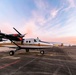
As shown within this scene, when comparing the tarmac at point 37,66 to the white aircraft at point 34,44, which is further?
the white aircraft at point 34,44

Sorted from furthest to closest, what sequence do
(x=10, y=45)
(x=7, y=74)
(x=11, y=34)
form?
(x=10, y=45) → (x=11, y=34) → (x=7, y=74)

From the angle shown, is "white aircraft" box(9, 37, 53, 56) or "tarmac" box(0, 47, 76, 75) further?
"white aircraft" box(9, 37, 53, 56)

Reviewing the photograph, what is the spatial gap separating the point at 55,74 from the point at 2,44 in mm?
23930

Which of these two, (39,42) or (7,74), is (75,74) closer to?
(7,74)

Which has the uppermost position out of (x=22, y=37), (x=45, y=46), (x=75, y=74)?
(x=22, y=37)

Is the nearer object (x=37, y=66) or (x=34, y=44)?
(x=37, y=66)

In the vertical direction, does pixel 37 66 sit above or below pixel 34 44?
below

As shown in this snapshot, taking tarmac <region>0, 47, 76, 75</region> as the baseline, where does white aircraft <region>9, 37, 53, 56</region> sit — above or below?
above

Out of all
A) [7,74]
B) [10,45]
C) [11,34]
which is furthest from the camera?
[10,45]

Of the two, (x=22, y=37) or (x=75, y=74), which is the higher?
(x=22, y=37)

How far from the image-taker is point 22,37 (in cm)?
3119

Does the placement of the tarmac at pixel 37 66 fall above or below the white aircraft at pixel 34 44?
below

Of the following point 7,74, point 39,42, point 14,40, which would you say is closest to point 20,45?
point 14,40

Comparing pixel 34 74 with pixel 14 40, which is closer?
pixel 34 74
